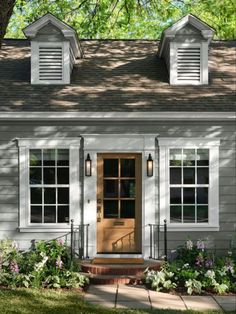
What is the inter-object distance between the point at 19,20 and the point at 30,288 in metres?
20.8

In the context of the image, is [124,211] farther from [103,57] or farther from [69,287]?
[103,57]

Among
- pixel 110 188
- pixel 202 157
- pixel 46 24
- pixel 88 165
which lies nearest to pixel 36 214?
pixel 88 165

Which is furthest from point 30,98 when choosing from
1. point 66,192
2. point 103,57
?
point 103,57

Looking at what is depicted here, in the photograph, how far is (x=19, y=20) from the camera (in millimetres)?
27594

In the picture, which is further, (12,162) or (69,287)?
(12,162)

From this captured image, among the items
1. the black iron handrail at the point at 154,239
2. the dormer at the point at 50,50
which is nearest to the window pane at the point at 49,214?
the black iron handrail at the point at 154,239

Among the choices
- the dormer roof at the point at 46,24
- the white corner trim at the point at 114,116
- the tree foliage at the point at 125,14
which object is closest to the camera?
the white corner trim at the point at 114,116

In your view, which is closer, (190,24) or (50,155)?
(50,155)

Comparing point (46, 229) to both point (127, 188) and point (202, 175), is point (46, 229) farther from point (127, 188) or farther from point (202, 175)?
point (202, 175)

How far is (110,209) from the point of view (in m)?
11.7

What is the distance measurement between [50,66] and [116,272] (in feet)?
17.6

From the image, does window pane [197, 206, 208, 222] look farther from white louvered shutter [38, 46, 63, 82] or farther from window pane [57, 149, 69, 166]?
white louvered shutter [38, 46, 63, 82]

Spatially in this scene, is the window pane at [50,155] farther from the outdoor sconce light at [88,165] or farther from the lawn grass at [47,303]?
the lawn grass at [47,303]

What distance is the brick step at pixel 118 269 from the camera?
10234 mm
